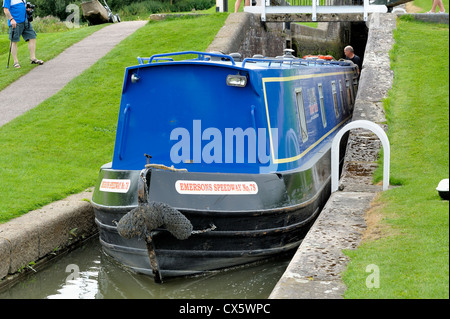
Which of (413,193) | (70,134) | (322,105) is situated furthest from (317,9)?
(413,193)

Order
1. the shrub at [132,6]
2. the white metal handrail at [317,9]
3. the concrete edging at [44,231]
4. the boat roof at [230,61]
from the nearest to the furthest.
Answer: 1. the concrete edging at [44,231]
2. the boat roof at [230,61]
3. the white metal handrail at [317,9]
4. the shrub at [132,6]

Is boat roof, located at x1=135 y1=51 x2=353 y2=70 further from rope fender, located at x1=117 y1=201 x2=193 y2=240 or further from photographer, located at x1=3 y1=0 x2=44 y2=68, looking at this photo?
photographer, located at x1=3 y1=0 x2=44 y2=68

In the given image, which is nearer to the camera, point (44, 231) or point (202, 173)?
point (202, 173)

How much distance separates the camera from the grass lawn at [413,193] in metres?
4.38

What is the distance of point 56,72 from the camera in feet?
44.8

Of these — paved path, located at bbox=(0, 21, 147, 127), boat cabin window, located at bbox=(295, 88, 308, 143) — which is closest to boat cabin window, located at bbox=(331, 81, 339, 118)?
boat cabin window, located at bbox=(295, 88, 308, 143)

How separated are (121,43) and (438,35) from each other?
291 inches

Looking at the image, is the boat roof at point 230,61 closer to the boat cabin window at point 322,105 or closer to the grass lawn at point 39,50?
the boat cabin window at point 322,105

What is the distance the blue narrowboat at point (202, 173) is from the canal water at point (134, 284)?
12cm

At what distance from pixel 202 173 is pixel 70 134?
4648 mm

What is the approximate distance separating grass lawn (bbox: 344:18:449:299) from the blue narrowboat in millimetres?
1064

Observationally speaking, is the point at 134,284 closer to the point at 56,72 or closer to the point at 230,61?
the point at 230,61

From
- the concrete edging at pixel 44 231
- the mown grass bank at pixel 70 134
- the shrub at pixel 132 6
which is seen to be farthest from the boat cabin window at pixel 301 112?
the shrub at pixel 132 6

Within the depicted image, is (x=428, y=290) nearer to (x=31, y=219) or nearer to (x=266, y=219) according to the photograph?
(x=266, y=219)
